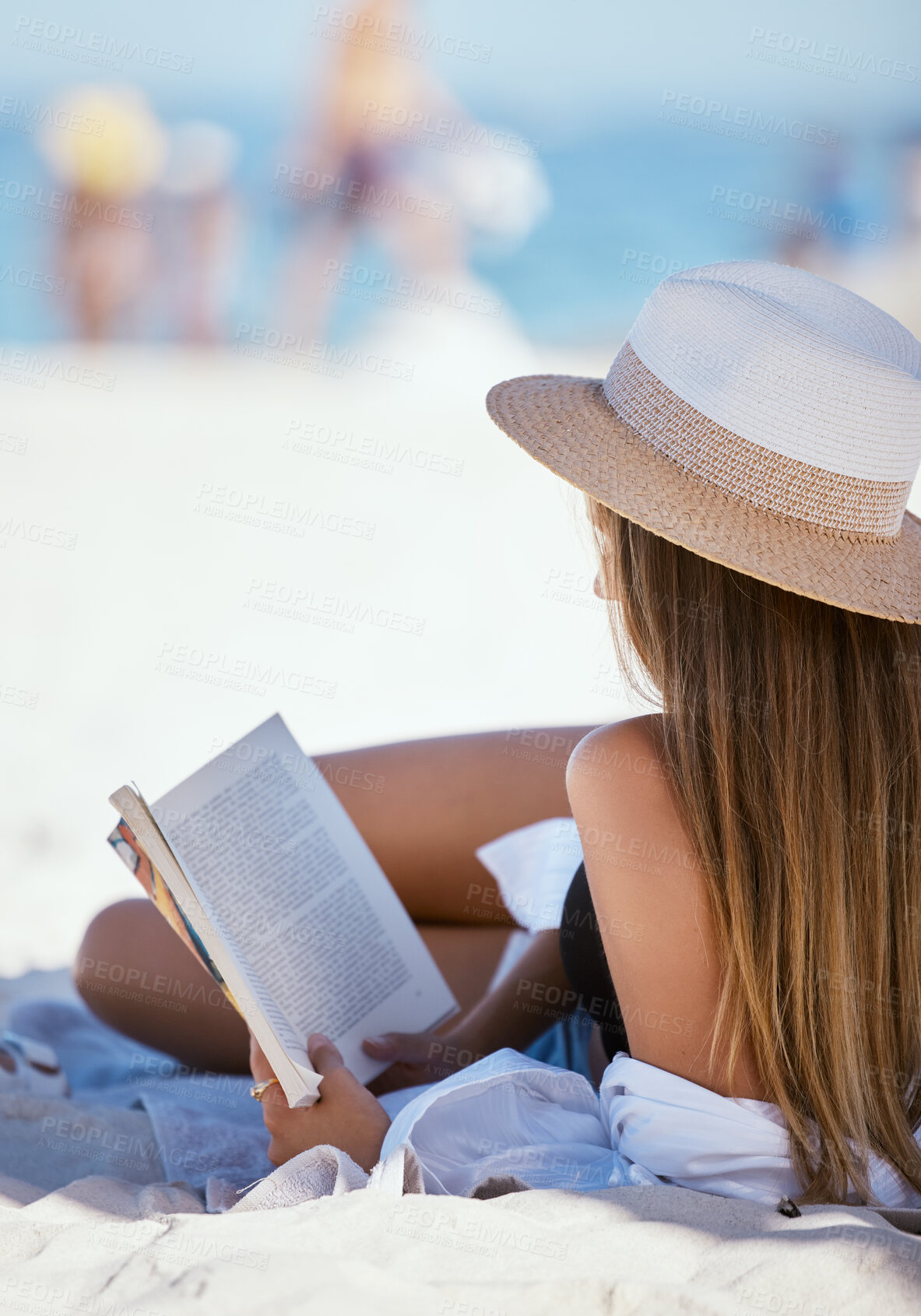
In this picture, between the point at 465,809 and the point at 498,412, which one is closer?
the point at 498,412

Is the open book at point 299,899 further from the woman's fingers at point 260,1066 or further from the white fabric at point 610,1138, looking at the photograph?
the white fabric at point 610,1138

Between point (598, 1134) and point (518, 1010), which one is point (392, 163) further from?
point (598, 1134)

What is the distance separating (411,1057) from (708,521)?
62cm

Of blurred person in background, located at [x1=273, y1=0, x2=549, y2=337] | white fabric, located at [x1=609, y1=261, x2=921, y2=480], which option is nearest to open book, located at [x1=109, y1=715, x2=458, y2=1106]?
white fabric, located at [x1=609, y1=261, x2=921, y2=480]

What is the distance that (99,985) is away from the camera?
132 cm

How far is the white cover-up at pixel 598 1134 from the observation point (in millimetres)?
Result: 853

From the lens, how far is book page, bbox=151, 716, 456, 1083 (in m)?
1.06

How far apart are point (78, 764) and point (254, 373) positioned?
7.81 ft

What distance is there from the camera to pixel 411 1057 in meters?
1.12

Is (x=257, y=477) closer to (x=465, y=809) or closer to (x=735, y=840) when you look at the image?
(x=465, y=809)

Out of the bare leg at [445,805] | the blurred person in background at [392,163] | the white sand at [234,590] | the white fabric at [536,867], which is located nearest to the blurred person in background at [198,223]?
the blurred person in background at [392,163]

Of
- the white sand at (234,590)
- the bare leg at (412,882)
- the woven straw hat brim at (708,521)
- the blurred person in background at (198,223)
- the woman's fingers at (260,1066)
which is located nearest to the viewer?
the woven straw hat brim at (708,521)

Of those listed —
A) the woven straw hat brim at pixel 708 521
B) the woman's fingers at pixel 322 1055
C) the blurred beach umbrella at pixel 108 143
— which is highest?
the blurred beach umbrella at pixel 108 143

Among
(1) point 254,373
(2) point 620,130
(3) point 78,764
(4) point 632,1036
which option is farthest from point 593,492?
(2) point 620,130
